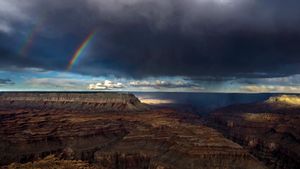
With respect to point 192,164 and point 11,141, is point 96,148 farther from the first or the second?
point 192,164

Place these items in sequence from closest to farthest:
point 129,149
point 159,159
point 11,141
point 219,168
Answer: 1. point 219,168
2. point 159,159
3. point 129,149
4. point 11,141

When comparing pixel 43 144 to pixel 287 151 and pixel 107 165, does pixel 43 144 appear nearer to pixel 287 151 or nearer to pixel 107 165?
pixel 107 165

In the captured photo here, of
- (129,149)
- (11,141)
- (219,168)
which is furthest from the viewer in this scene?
(11,141)

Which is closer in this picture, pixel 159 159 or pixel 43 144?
pixel 159 159

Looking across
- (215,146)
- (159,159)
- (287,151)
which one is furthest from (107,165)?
(287,151)

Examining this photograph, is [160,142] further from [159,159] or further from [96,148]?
[96,148]

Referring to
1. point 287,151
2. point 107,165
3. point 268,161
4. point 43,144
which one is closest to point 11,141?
point 43,144

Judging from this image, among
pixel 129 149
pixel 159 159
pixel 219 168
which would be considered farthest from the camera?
pixel 129 149

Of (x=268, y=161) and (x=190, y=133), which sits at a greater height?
(x=190, y=133)

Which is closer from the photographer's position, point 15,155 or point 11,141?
point 15,155
